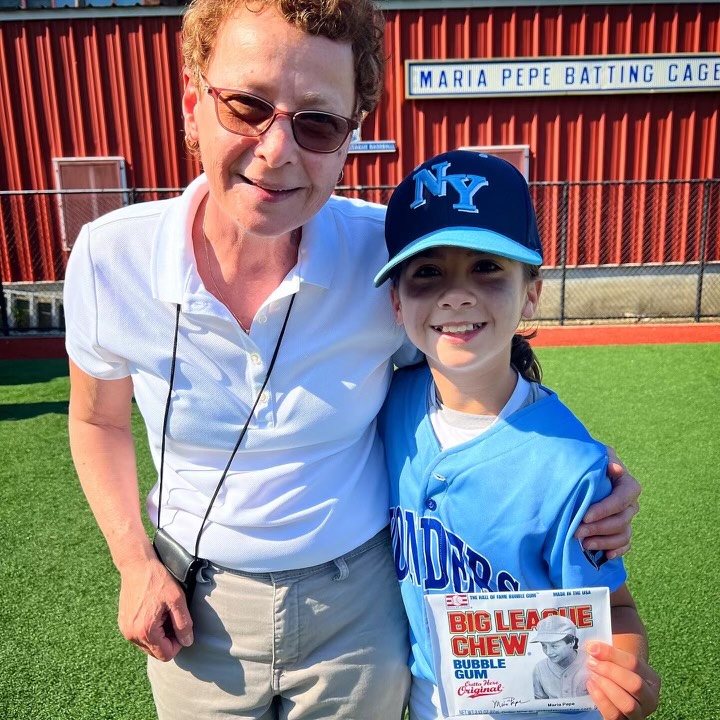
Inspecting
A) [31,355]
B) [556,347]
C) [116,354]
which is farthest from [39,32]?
[116,354]

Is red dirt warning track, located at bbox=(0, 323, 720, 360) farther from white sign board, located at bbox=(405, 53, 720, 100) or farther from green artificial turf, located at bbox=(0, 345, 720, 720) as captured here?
white sign board, located at bbox=(405, 53, 720, 100)

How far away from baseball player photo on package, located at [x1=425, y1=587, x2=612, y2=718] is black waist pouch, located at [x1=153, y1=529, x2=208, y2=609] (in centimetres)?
52

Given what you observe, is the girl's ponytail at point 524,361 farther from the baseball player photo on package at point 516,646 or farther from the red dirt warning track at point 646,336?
the red dirt warning track at point 646,336

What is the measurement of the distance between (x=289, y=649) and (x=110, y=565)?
2499 mm

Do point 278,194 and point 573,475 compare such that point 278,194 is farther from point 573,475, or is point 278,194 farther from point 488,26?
point 488,26

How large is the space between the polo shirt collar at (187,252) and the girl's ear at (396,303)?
0.49 ft

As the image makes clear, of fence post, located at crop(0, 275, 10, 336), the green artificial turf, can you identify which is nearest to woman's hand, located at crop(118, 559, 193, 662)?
the green artificial turf

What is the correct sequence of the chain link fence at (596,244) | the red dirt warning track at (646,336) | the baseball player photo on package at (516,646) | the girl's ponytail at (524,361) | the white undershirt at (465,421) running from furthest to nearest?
the chain link fence at (596,244) < the red dirt warning track at (646,336) < the girl's ponytail at (524,361) < the white undershirt at (465,421) < the baseball player photo on package at (516,646)

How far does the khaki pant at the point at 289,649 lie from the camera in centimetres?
147

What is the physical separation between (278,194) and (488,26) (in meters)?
10.5

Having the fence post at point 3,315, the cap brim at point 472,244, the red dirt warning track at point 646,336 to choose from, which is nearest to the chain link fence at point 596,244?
the fence post at point 3,315

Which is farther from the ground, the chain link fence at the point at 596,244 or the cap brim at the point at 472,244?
the cap brim at the point at 472,244

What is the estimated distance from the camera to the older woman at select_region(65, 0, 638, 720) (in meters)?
1.33

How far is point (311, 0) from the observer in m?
1.17
